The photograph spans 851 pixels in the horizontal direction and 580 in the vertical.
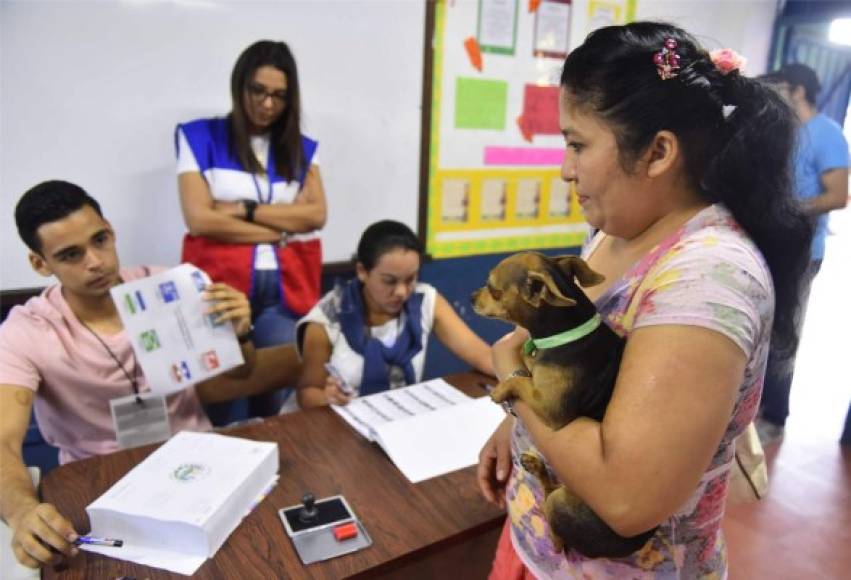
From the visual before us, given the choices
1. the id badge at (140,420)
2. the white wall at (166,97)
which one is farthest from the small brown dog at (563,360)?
the white wall at (166,97)

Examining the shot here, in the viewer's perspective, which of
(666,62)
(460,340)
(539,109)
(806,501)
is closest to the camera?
(666,62)

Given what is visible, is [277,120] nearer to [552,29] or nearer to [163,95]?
[163,95]

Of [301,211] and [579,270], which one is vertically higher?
[579,270]

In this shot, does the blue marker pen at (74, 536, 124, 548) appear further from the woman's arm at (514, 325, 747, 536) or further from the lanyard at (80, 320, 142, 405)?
the woman's arm at (514, 325, 747, 536)

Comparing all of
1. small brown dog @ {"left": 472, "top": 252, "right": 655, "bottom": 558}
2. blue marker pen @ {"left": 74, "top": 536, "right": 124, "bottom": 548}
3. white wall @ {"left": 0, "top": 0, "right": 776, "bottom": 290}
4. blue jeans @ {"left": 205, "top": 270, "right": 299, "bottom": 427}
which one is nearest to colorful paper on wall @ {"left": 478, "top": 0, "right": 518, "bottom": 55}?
white wall @ {"left": 0, "top": 0, "right": 776, "bottom": 290}

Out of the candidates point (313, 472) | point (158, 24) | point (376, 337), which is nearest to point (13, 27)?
point (158, 24)

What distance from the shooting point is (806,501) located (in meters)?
2.72

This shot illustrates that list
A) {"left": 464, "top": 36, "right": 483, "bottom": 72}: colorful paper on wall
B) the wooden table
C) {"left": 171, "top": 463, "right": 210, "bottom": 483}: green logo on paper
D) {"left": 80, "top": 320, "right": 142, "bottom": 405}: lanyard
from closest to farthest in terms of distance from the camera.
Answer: the wooden table
{"left": 171, "top": 463, "right": 210, "bottom": 483}: green logo on paper
{"left": 80, "top": 320, "right": 142, "bottom": 405}: lanyard
{"left": 464, "top": 36, "right": 483, "bottom": 72}: colorful paper on wall

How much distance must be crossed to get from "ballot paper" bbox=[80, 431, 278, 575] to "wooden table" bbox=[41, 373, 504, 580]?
0.09 ft

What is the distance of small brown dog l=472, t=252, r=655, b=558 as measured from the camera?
0.76m

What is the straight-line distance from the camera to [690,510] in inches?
32.3

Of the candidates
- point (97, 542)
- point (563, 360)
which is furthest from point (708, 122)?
point (97, 542)

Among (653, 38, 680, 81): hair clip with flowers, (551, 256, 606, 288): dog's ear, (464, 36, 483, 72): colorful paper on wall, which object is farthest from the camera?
(464, 36, 483, 72): colorful paper on wall

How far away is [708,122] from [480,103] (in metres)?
2.61
